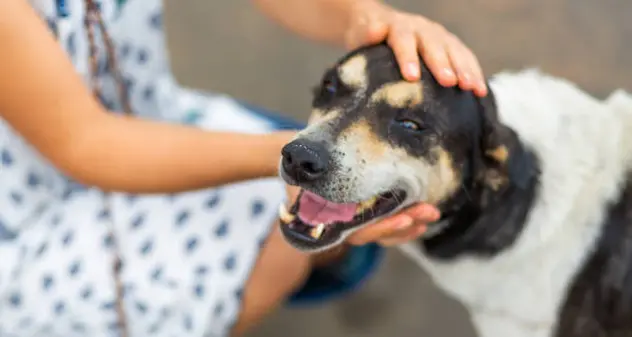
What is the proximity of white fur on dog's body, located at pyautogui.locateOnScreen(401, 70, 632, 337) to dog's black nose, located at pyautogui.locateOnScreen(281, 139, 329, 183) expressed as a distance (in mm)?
388

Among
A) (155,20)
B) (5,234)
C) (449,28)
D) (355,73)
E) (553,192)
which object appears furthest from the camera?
(449,28)

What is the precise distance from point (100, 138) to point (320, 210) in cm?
39

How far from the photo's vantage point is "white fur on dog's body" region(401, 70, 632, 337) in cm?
124

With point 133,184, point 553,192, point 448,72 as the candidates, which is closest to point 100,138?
point 133,184

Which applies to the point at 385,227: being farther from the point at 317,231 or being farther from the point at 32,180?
the point at 32,180

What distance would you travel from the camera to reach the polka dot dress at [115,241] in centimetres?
131

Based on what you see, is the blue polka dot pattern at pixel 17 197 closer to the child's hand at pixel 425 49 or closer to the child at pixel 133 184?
the child at pixel 133 184

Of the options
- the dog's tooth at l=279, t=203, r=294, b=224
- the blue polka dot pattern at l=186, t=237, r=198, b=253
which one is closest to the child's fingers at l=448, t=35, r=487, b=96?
the dog's tooth at l=279, t=203, r=294, b=224

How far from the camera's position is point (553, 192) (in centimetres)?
123

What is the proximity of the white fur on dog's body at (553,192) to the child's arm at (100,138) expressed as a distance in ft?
1.46

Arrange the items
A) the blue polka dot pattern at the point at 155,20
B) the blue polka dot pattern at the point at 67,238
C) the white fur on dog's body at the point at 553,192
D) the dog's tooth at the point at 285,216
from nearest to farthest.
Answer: the dog's tooth at the point at 285,216, the white fur on dog's body at the point at 553,192, the blue polka dot pattern at the point at 67,238, the blue polka dot pattern at the point at 155,20

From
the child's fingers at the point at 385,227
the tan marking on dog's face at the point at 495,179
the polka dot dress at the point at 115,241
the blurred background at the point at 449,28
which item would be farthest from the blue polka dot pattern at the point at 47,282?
the blurred background at the point at 449,28

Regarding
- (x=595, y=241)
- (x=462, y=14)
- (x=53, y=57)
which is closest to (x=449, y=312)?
(x=595, y=241)

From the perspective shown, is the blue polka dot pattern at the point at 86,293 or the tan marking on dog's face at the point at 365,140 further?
the blue polka dot pattern at the point at 86,293
